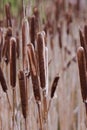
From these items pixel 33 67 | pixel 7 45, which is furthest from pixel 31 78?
pixel 7 45

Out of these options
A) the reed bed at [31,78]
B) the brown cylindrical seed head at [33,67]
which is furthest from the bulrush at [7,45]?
the brown cylindrical seed head at [33,67]

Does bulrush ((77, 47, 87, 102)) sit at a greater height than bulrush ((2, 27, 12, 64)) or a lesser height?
lesser

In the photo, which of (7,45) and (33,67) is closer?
(33,67)

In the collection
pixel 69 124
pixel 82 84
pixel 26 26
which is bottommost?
pixel 69 124

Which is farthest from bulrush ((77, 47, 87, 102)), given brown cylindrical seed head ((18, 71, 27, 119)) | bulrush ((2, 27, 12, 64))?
bulrush ((2, 27, 12, 64))

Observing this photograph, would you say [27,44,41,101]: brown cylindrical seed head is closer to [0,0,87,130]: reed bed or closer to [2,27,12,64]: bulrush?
[0,0,87,130]: reed bed

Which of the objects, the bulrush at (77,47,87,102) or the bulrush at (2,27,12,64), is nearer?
the bulrush at (77,47,87,102)

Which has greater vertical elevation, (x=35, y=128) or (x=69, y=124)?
(x=35, y=128)

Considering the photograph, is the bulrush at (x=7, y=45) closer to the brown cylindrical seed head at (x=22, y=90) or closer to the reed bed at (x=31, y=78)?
the reed bed at (x=31, y=78)

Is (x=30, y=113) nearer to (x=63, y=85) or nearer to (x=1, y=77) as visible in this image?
(x=1, y=77)

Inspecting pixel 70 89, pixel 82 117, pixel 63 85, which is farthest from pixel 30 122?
pixel 70 89

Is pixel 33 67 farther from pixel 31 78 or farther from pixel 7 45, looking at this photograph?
pixel 7 45
